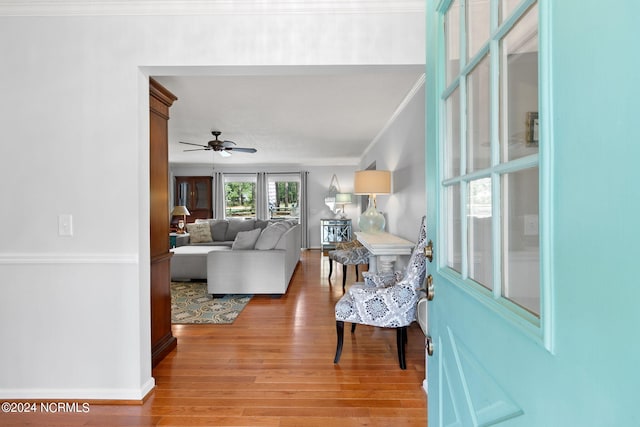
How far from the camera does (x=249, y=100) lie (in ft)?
13.0

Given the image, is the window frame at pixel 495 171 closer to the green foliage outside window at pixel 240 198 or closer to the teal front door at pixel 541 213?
the teal front door at pixel 541 213

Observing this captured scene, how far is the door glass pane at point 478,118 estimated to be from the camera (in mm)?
825

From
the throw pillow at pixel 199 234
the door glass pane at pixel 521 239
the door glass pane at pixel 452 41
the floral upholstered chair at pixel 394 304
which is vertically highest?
the door glass pane at pixel 452 41

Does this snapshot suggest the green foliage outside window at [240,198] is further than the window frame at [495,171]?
Yes

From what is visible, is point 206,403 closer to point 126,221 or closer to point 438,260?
point 126,221

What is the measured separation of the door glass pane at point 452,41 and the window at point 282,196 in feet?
27.3

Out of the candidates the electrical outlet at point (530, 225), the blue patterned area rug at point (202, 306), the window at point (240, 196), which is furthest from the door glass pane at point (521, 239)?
the window at point (240, 196)

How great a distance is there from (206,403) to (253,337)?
3.33 feet

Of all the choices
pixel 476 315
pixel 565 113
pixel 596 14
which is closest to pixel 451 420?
pixel 476 315

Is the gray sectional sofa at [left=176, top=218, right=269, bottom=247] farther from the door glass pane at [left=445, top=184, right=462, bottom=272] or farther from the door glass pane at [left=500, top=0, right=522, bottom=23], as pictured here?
the door glass pane at [left=500, top=0, right=522, bottom=23]

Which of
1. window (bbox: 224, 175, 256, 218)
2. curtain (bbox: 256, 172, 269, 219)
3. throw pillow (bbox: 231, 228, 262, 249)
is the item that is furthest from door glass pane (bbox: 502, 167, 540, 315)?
window (bbox: 224, 175, 256, 218)

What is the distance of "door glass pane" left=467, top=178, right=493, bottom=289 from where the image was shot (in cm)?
80

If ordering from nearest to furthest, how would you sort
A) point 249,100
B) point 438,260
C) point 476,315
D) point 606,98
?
point 606,98, point 476,315, point 438,260, point 249,100

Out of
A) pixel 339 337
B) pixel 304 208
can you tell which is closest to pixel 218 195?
pixel 304 208
